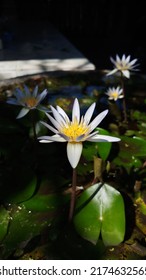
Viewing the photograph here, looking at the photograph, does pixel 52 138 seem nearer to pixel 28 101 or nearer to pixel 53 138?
pixel 53 138

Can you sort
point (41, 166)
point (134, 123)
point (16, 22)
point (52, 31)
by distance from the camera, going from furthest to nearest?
point (16, 22)
point (52, 31)
point (134, 123)
point (41, 166)

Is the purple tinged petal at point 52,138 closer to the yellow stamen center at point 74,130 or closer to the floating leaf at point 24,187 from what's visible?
the yellow stamen center at point 74,130

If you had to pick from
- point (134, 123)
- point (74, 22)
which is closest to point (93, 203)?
point (134, 123)

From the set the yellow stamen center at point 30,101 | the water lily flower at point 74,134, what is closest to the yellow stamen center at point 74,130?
the water lily flower at point 74,134

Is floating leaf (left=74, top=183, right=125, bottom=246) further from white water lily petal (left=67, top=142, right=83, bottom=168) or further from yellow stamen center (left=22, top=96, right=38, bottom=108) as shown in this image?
yellow stamen center (left=22, top=96, right=38, bottom=108)
